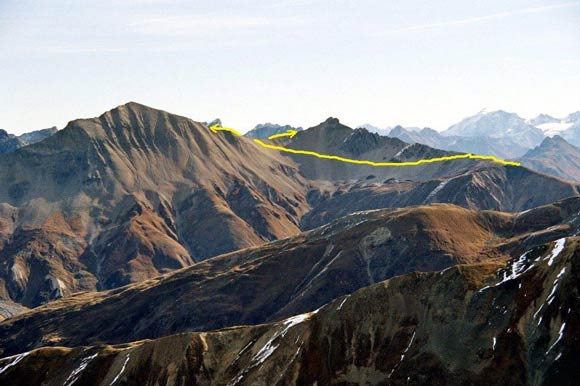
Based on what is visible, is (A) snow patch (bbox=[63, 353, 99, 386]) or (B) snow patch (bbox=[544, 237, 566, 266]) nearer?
(B) snow patch (bbox=[544, 237, 566, 266])

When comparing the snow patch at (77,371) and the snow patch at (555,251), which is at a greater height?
the snow patch at (555,251)

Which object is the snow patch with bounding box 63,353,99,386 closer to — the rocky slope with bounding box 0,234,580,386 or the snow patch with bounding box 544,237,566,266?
the rocky slope with bounding box 0,234,580,386

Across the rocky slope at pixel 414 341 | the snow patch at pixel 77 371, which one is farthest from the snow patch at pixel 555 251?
the snow patch at pixel 77 371

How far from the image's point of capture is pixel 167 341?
609ft

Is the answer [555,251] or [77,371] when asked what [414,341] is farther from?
[77,371]

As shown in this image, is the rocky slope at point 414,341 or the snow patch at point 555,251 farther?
the snow patch at point 555,251

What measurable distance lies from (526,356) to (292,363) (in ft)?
148

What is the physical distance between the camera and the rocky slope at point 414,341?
141 metres

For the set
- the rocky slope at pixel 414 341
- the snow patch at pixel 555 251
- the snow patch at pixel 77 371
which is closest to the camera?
the rocky slope at pixel 414 341

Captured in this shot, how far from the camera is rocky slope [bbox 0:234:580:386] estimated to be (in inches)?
5551

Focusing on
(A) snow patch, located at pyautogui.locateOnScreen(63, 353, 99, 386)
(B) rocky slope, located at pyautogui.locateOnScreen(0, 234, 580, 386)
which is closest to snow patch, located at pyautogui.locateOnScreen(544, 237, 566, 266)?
(B) rocky slope, located at pyautogui.locateOnScreen(0, 234, 580, 386)

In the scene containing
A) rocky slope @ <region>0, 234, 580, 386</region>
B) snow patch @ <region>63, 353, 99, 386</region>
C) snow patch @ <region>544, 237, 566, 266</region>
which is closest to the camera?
rocky slope @ <region>0, 234, 580, 386</region>

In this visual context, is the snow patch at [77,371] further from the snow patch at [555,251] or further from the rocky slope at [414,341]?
the snow patch at [555,251]

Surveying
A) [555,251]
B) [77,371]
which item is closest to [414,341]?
[555,251]
